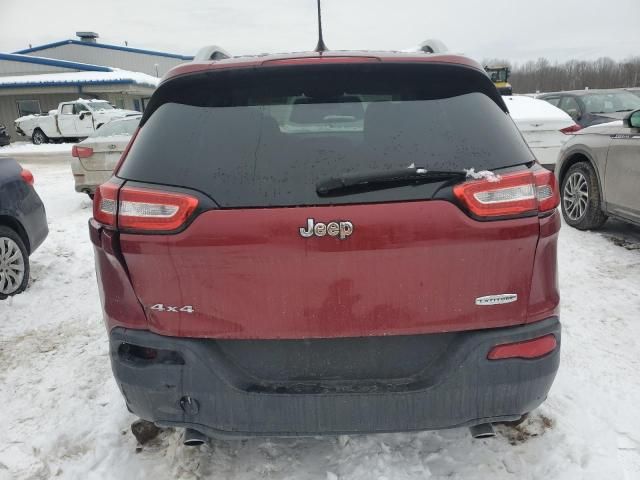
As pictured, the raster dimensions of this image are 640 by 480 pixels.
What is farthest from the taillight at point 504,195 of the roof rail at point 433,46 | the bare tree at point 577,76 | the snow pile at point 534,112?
the bare tree at point 577,76

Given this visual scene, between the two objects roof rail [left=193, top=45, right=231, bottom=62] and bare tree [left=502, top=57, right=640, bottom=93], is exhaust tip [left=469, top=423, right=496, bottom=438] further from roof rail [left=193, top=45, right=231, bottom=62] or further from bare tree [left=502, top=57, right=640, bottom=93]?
bare tree [left=502, top=57, right=640, bottom=93]

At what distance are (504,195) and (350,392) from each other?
3.05 feet

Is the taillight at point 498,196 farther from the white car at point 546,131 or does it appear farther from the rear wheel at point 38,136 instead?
the rear wheel at point 38,136

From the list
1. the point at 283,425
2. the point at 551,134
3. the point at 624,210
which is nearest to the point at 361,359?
the point at 283,425

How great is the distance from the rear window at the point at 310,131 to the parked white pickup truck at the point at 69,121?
2378 centimetres

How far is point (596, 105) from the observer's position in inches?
436

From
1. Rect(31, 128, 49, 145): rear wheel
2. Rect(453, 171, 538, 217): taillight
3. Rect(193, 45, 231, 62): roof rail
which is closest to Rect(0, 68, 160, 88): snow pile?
Rect(31, 128, 49, 145): rear wheel

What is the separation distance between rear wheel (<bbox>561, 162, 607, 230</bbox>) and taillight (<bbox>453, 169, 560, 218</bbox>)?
15.4ft

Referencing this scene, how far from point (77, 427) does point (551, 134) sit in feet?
26.2

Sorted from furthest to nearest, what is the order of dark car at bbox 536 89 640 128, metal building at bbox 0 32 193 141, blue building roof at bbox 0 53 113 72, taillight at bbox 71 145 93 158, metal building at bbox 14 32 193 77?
metal building at bbox 14 32 193 77, blue building roof at bbox 0 53 113 72, metal building at bbox 0 32 193 141, dark car at bbox 536 89 640 128, taillight at bbox 71 145 93 158

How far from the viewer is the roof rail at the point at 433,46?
2.43 meters

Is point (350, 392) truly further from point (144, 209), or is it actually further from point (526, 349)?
point (144, 209)

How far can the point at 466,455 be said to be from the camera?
239 centimetres

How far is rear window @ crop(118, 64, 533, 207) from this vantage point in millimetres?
1774
